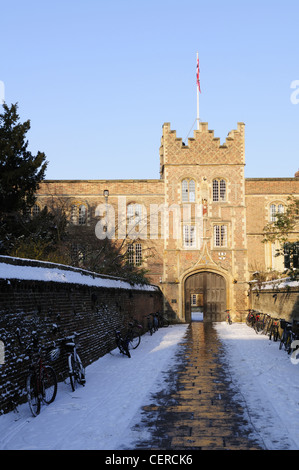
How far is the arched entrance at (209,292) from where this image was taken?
34.7 m

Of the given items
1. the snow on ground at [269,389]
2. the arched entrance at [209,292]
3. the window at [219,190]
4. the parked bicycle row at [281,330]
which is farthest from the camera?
the window at [219,190]

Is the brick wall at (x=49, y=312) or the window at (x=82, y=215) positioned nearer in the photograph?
the brick wall at (x=49, y=312)

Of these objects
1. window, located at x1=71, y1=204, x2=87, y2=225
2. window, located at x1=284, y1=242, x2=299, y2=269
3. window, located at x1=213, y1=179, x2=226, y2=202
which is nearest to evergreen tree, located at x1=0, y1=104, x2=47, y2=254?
window, located at x1=284, y1=242, x2=299, y2=269

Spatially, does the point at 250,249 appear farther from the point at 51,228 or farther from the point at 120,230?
the point at 51,228

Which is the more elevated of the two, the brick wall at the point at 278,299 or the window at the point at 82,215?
the window at the point at 82,215

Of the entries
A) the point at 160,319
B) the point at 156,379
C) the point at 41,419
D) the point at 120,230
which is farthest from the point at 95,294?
the point at 120,230

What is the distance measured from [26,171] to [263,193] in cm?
2042

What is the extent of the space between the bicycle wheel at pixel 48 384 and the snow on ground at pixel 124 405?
18 cm

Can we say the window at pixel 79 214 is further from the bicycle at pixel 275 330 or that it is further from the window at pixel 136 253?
the bicycle at pixel 275 330

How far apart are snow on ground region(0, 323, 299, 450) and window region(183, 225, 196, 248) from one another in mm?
20455

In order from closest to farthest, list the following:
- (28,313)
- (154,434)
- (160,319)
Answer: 1. (154,434)
2. (28,313)
3. (160,319)

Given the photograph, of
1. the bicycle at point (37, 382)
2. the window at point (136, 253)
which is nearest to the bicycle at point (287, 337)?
the bicycle at point (37, 382)

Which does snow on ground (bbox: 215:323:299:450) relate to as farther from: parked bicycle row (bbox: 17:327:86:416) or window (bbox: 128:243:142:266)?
window (bbox: 128:243:142:266)
